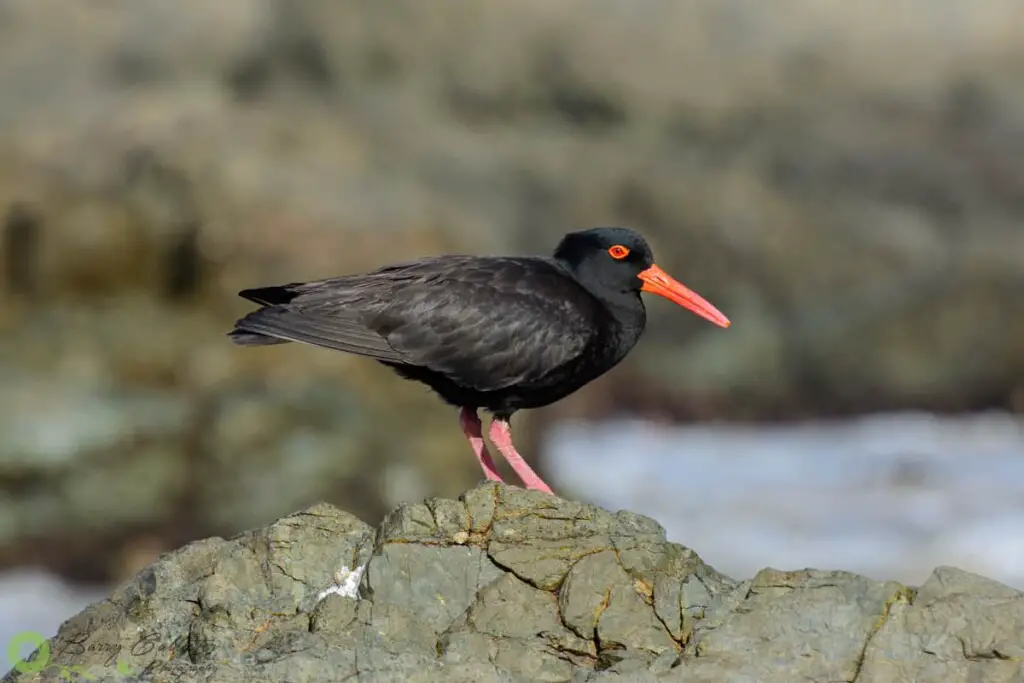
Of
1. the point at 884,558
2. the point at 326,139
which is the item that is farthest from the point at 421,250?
the point at 884,558

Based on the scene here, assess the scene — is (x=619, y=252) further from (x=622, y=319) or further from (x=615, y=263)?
(x=622, y=319)

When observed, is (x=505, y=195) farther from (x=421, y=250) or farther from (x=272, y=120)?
(x=421, y=250)

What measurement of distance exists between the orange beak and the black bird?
0.43ft

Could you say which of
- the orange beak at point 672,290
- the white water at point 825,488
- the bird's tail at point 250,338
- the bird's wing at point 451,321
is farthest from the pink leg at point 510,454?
the white water at point 825,488

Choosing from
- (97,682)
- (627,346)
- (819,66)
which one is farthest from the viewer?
(819,66)

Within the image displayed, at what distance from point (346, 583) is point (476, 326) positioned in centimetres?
188

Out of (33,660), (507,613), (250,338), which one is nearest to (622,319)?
(250,338)

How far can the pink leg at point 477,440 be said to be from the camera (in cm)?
604

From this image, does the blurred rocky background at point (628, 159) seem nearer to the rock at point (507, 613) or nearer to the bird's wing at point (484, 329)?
the bird's wing at point (484, 329)

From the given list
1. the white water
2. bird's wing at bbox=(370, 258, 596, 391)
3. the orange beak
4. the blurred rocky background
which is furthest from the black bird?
the white water

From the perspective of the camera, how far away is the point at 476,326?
6250mm

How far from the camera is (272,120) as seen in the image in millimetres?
17734

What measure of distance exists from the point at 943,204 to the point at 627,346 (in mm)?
14494

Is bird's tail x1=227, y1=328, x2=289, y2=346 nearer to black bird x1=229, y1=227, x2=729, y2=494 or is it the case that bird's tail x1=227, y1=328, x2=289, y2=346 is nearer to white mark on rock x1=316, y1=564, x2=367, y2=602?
black bird x1=229, y1=227, x2=729, y2=494
